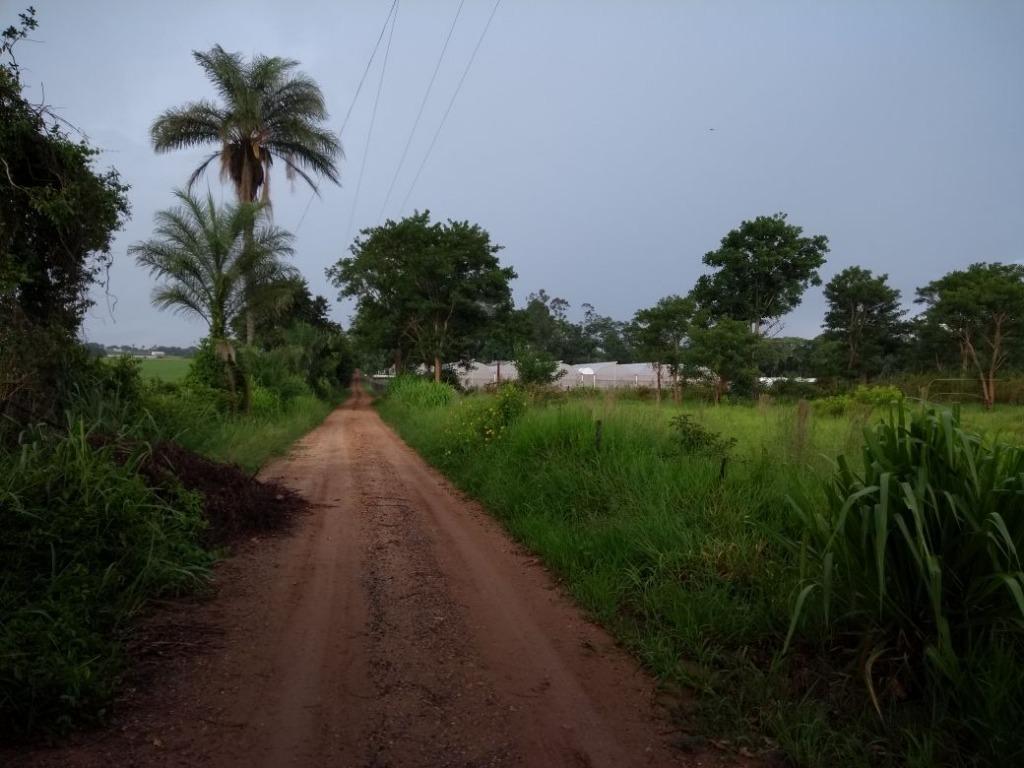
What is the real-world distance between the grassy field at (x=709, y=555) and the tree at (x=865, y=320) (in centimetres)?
2799

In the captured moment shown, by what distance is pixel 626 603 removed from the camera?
4500mm

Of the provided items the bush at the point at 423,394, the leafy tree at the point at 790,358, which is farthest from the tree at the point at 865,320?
the bush at the point at 423,394

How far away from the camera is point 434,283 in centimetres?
2720

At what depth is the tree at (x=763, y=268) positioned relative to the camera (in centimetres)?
2975

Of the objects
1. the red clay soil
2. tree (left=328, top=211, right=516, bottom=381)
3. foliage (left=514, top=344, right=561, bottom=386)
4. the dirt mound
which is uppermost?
tree (left=328, top=211, right=516, bottom=381)

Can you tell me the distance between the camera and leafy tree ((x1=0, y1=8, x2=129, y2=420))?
5609 millimetres

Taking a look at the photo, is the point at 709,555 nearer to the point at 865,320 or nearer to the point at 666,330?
the point at 666,330

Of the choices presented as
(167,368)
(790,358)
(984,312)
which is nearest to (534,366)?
(167,368)

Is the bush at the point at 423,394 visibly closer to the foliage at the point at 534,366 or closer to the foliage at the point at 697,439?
the foliage at the point at 534,366

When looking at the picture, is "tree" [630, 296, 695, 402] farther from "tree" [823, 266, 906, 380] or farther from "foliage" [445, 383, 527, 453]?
"foliage" [445, 383, 527, 453]

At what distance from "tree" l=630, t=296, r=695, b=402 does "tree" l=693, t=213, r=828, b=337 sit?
2.47m

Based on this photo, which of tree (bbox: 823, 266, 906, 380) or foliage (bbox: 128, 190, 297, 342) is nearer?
foliage (bbox: 128, 190, 297, 342)

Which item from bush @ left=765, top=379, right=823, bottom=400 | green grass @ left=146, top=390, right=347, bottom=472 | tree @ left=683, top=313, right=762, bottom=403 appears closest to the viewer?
green grass @ left=146, top=390, right=347, bottom=472

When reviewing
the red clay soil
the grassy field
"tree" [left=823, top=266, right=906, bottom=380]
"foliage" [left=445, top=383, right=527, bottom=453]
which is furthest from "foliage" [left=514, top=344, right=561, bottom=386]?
"tree" [left=823, top=266, right=906, bottom=380]
